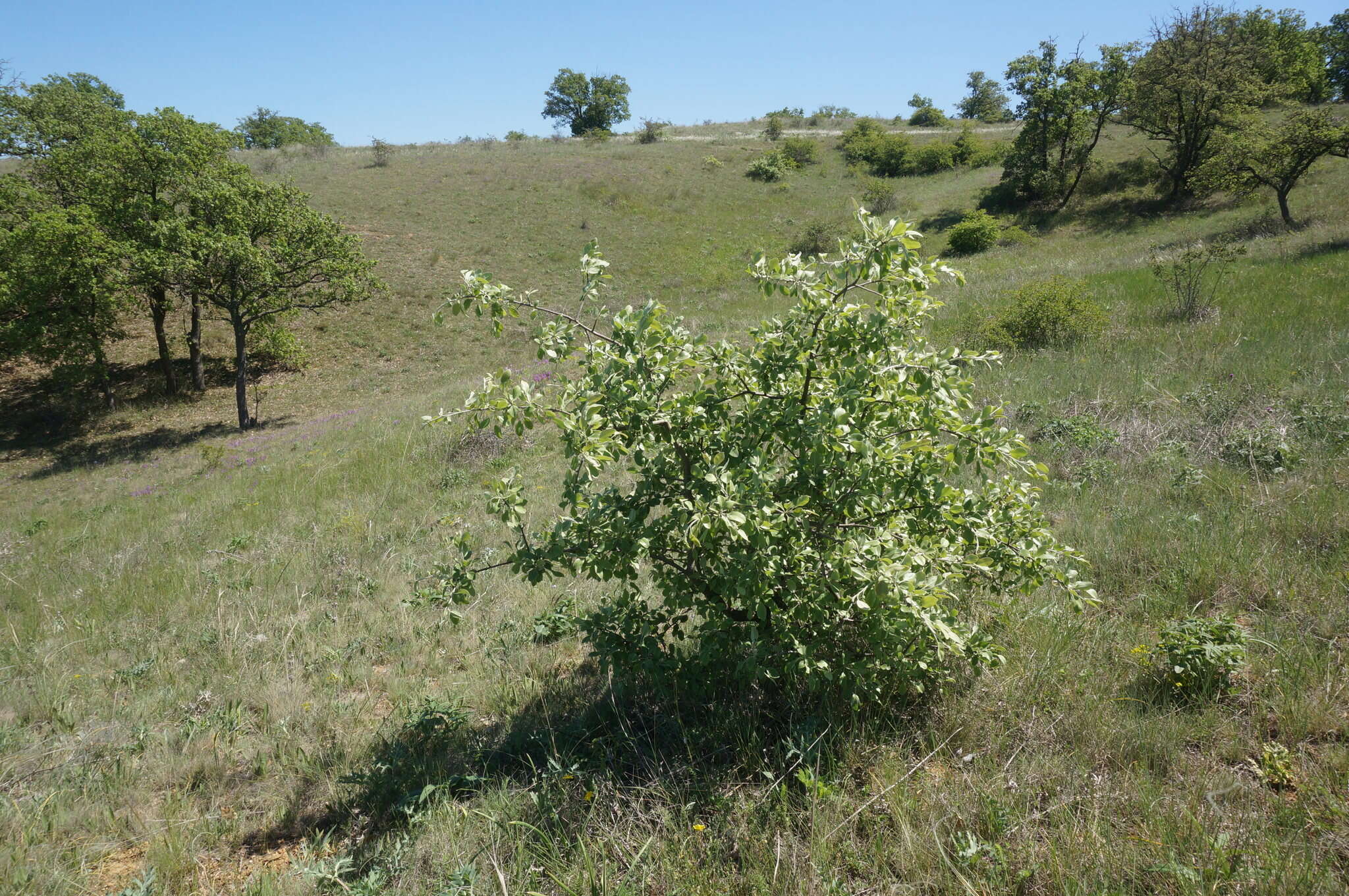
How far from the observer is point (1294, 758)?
2.72 metres

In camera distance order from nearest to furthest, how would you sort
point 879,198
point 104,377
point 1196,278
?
1. point 1196,278
2. point 104,377
3. point 879,198

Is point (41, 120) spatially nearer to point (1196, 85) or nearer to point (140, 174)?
point (140, 174)

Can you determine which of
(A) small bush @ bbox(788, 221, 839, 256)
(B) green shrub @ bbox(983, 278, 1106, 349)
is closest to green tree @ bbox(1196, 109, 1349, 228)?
(B) green shrub @ bbox(983, 278, 1106, 349)

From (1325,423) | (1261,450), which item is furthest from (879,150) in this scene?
(1261,450)

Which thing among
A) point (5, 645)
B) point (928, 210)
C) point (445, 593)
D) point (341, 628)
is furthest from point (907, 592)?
point (928, 210)

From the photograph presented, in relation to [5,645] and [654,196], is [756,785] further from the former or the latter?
[654,196]

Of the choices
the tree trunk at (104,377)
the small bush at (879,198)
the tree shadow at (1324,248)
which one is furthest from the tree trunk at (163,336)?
the tree shadow at (1324,248)

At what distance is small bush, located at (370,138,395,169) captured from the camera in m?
44.0

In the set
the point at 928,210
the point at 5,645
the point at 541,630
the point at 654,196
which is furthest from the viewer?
Answer: the point at 654,196

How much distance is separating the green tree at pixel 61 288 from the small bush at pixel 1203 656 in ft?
81.9

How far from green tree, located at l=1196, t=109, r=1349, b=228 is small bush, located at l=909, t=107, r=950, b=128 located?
151 feet

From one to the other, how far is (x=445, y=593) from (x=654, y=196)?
40.1m

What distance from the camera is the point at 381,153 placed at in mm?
45062

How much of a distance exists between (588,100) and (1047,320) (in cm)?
7604
